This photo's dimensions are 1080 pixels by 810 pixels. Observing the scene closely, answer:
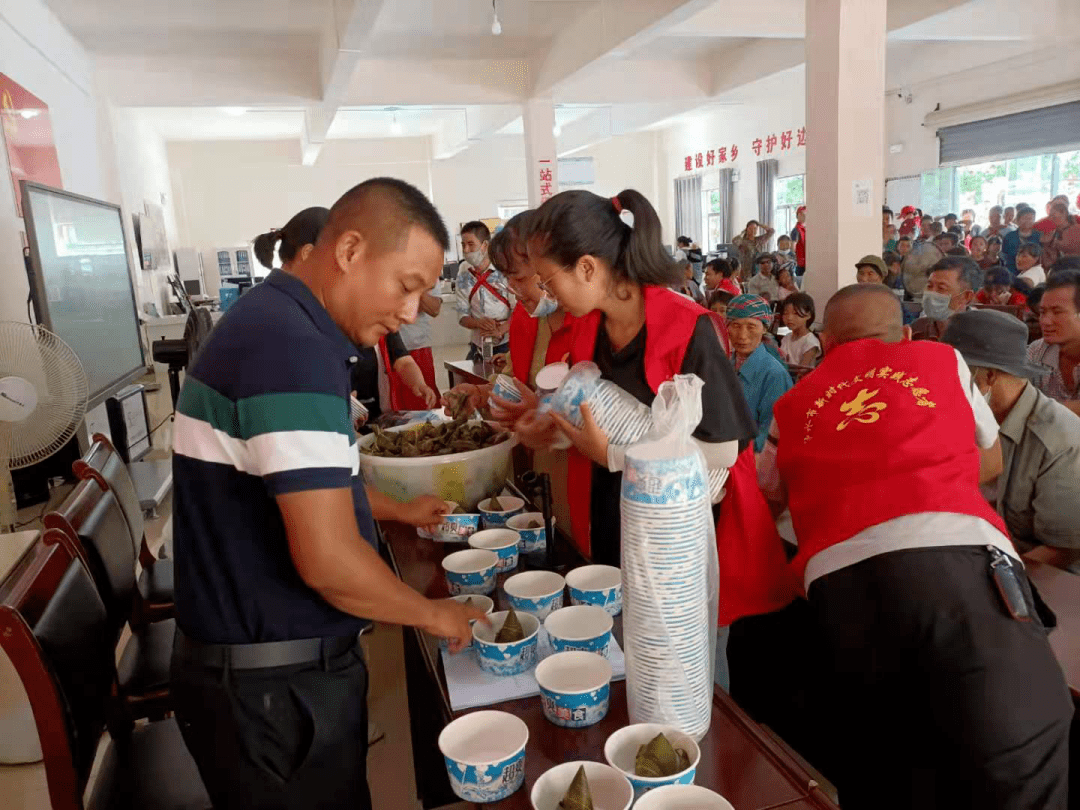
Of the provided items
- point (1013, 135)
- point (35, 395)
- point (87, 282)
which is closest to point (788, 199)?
point (1013, 135)

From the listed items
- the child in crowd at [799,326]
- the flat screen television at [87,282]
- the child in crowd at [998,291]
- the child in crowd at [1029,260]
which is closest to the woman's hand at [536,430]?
the flat screen television at [87,282]

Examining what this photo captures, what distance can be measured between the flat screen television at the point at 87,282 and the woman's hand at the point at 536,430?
225cm

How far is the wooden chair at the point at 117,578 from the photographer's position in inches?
61.7

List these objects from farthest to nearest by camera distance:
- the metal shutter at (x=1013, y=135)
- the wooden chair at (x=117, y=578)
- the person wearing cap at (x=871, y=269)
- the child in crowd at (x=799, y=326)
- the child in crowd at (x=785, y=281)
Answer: the metal shutter at (x=1013, y=135), the child in crowd at (x=785, y=281), the person wearing cap at (x=871, y=269), the child in crowd at (x=799, y=326), the wooden chair at (x=117, y=578)

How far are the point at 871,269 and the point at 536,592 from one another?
11.6 ft

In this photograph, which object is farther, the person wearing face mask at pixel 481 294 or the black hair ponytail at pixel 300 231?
the person wearing face mask at pixel 481 294

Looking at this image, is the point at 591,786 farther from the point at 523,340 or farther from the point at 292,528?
the point at 523,340

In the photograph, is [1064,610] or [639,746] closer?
[639,746]

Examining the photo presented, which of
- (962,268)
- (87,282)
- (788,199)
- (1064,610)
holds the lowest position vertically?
(1064,610)

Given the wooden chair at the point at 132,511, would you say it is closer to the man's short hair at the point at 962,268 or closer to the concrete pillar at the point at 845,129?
the concrete pillar at the point at 845,129

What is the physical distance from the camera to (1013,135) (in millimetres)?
8242

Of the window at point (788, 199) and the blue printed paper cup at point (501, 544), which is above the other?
the window at point (788, 199)

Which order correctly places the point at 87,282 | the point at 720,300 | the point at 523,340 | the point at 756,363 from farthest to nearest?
the point at 720,300 → the point at 87,282 → the point at 756,363 → the point at 523,340

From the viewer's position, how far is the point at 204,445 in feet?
3.09
